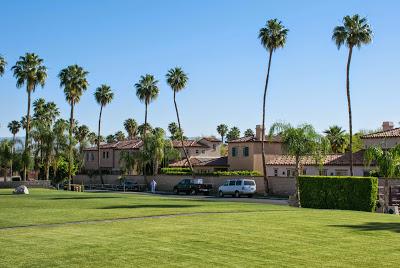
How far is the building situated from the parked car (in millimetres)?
41285

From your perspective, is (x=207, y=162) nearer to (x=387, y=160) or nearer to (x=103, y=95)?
(x=103, y=95)

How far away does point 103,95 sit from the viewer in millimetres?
100625

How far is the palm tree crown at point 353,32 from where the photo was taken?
61.4 meters

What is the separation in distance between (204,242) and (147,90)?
7684cm

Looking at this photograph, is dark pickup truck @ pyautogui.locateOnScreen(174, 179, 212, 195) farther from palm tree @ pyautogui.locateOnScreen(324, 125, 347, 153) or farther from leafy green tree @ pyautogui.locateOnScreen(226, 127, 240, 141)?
leafy green tree @ pyautogui.locateOnScreen(226, 127, 240, 141)

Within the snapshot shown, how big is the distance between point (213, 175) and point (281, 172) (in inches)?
452

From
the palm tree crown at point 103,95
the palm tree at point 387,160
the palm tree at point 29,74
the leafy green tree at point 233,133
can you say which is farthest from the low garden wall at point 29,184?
the leafy green tree at point 233,133

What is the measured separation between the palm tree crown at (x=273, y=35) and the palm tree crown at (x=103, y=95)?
42.1 m

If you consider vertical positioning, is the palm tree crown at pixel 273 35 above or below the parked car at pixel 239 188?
above

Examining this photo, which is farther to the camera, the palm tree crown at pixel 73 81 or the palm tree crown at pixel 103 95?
the palm tree crown at pixel 103 95

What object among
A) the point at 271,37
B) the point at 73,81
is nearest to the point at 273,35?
the point at 271,37

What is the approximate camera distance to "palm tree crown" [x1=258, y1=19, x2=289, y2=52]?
65.5 metres

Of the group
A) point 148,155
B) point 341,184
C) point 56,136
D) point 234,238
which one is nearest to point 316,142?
point 341,184

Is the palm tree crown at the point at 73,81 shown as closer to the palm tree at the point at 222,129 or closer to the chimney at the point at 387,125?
the chimney at the point at 387,125
